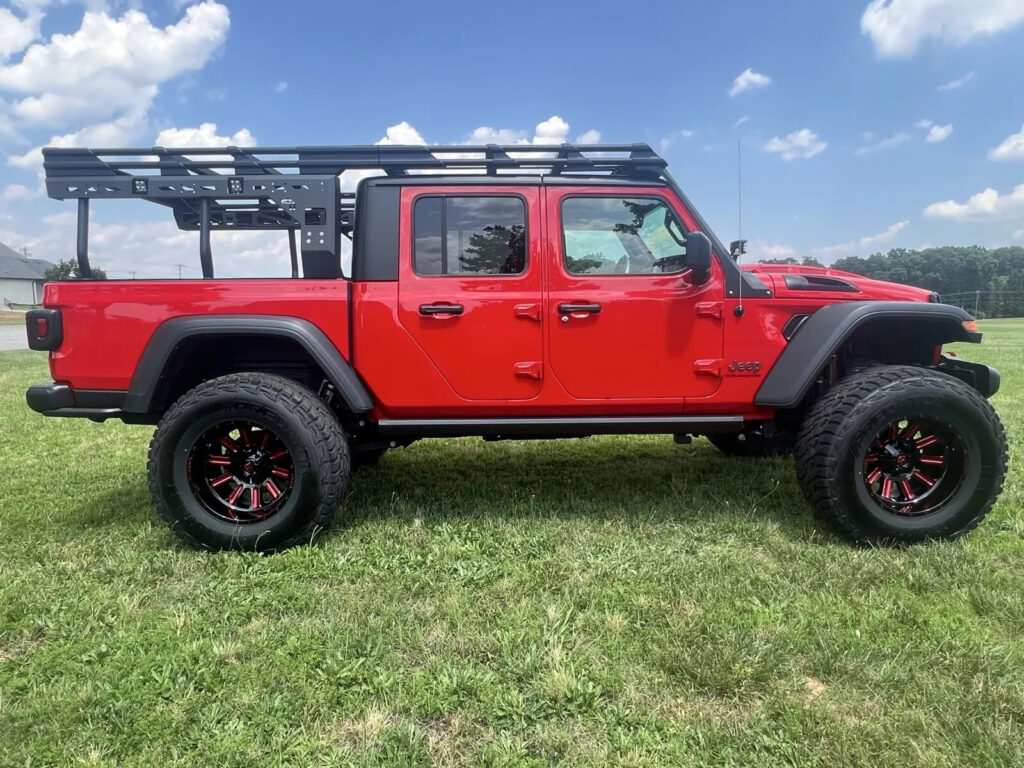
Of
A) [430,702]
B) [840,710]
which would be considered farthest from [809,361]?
[430,702]

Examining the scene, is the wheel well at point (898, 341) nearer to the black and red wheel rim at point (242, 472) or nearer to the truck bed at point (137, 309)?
the truck bed at point (137, 309)

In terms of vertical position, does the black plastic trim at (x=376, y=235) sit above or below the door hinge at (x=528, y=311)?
above

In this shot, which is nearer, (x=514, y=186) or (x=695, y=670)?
(x=695, y=670)

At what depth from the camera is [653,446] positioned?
530 centimetres

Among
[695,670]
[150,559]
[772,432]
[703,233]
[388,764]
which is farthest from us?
[772,432]

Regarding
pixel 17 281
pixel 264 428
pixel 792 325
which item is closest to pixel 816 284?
pixel 792 325

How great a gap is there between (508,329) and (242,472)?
1.57 m

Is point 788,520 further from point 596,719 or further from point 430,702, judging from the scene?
point 430,702

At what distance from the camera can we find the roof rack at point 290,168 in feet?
11.1

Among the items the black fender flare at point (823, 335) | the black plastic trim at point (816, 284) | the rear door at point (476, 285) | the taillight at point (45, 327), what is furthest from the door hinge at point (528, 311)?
the taillight at point (45, 327)

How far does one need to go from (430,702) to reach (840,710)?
1258mm

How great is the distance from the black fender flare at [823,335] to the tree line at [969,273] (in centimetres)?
3229

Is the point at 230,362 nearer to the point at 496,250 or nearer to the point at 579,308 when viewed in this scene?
the point at 496,250

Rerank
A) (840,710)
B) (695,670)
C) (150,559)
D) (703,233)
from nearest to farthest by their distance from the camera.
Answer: (840,710) → (695,670) → (150,559) → (703,233)
